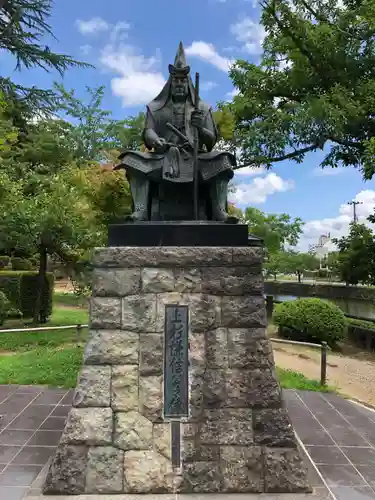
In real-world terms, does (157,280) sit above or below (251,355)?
above

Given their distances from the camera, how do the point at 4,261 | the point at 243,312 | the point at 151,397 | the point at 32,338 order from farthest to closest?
the point at 4,261 → the point at 32,338 → the point at 243,312 → the point at 151,397

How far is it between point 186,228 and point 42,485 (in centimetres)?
217

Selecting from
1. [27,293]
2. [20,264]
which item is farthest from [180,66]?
[20,264]

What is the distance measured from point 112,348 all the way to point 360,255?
1040 centimetres

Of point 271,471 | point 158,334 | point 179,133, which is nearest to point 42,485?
point 158,334

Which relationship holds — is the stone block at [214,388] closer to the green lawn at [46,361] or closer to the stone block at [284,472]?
the stone block at [284,472]

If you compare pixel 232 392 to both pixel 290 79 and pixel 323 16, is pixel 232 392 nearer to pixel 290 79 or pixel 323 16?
pixel 290 79

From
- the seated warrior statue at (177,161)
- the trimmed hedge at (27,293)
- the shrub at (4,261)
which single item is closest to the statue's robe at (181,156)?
the seated warrior statue at (177,161)

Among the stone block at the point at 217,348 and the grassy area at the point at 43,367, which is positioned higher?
the stone block at the point at 217,348

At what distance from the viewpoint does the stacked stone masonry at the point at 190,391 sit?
9.79 ft

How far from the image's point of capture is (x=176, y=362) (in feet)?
10.2

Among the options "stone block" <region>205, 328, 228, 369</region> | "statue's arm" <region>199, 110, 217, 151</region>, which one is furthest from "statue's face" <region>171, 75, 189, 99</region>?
"stone block" <region>205, 328, 228, 369</region>

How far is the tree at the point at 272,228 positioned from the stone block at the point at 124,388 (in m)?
17.2

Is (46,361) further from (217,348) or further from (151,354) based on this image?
(217,348)
